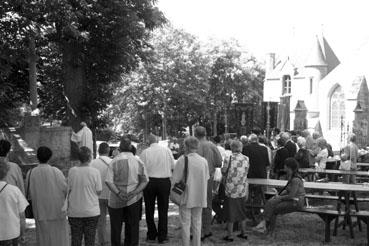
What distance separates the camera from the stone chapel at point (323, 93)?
4078cm

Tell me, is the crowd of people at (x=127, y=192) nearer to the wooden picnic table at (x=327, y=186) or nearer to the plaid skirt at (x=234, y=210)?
the plaid skirt at (x=234, y=210)

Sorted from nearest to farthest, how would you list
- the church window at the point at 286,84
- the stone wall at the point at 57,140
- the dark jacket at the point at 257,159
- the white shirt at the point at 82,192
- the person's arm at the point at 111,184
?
1. the white shirt at the point at 82,192
2. the person's arm at the point at 111,184
3. the dark jacket at the point at 257,159
4. the stone wall at the point at 57,140
5. the church window at the point at 286,84

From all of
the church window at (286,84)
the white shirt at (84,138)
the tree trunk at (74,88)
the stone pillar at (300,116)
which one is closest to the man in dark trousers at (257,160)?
the white shirt at (84,138)

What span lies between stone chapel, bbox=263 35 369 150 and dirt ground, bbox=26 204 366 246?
19661mm

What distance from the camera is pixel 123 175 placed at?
766cm

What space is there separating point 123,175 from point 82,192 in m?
0.97

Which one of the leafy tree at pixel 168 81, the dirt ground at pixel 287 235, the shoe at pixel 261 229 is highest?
the leafy tree at pixel 168 81

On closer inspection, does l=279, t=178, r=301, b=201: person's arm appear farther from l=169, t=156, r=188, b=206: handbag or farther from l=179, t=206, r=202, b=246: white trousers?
l=169, t=156, r=188, b=206: handbag

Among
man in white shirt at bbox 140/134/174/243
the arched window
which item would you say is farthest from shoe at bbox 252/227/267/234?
the arched window

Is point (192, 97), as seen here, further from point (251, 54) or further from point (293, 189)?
point (293, 189)

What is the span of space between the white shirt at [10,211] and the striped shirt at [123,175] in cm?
181

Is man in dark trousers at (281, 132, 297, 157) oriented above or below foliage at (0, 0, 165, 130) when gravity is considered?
below

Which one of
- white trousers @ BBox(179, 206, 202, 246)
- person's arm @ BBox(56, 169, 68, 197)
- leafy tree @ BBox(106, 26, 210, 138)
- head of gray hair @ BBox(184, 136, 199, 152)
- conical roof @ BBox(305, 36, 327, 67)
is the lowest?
white trousers @ BBox(179, 206, 202, 246)

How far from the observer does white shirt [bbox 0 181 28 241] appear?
19.1 feet
